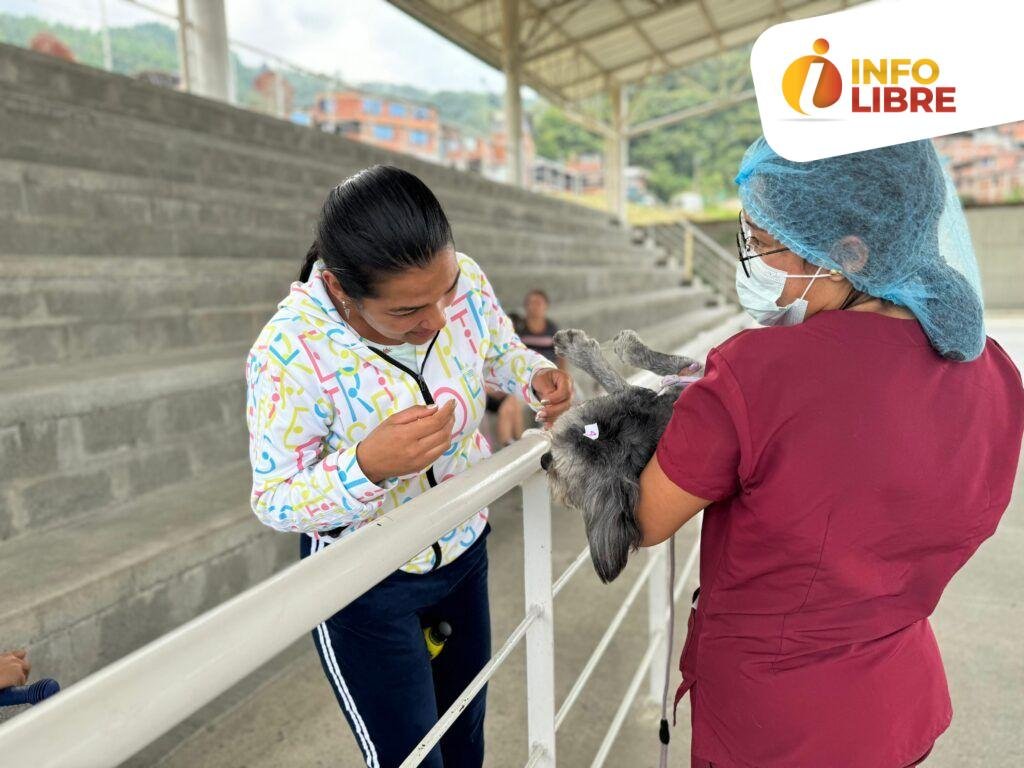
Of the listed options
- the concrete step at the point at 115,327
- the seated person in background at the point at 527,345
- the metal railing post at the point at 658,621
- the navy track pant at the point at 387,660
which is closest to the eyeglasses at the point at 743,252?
the navy track pant at the point at 387,660

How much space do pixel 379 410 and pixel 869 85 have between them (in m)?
0.64

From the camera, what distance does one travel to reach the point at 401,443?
2.48 feet

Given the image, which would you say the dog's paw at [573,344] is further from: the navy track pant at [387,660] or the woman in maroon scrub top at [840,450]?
the navy track pant at [387,660]

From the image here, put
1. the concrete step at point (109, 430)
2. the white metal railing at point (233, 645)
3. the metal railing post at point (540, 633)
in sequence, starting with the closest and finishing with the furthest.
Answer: the white metal railing at point (233, 645) < the metal railing post at point (540, 633) < the concrete step at point (109, 430)

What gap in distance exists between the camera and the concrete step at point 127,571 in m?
1.47

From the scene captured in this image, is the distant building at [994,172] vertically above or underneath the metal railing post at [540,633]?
above

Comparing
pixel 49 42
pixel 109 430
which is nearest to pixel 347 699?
pixel 109 430

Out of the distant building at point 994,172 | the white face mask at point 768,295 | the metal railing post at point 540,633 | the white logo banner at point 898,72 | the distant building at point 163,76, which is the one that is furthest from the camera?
the distant building at point 994,172

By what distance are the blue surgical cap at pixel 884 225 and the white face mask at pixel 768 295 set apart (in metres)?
0.03

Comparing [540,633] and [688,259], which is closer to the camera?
[540,633]

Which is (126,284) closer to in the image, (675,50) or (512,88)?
(512,88)

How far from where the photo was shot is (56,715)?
373 mm

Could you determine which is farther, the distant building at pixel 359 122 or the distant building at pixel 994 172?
the distant building at pixel 994 172

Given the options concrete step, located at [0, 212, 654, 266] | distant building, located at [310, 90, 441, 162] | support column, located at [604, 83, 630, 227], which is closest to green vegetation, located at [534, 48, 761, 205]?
support column, located at [604, 83, 630, 227]
